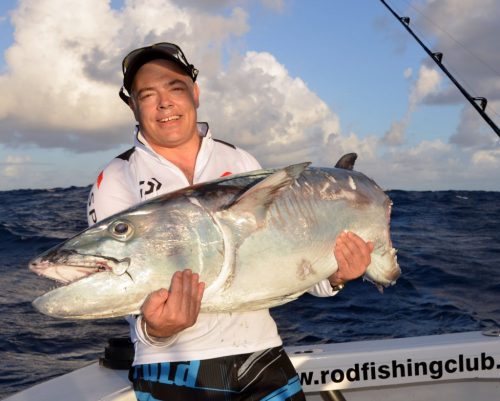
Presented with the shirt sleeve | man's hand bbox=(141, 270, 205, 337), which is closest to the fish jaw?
man's hand bbox=(141, 270, 205, 337)

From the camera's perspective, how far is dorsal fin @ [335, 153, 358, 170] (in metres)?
2.98

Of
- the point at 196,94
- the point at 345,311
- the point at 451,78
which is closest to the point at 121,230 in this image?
the point at 196,94

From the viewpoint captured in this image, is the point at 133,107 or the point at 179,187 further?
the point at 133,107

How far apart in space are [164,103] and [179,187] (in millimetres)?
410

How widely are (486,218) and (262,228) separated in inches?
907

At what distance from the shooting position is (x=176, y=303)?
7.24 ft

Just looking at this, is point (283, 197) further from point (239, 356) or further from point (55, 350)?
point (55, 350)

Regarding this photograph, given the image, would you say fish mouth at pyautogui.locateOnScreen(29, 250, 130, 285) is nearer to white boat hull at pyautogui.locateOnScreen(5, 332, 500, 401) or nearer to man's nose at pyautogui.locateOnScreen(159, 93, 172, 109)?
man's nose at pyautogui.locateOnScreen(159, 93, 172, 109)

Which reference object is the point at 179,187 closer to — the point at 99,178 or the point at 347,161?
the point at 99,178

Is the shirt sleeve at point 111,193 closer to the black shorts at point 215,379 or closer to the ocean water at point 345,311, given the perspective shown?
the black shorts at point 215,379

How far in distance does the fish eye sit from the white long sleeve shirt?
1.47 feet

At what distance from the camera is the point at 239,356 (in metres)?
2.65

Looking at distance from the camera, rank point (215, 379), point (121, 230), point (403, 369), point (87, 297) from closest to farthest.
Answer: point (87, 297) → point (121, 230) → point (215, 379) → point (403, 369)

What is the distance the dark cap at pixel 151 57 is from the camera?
9.19 feet
